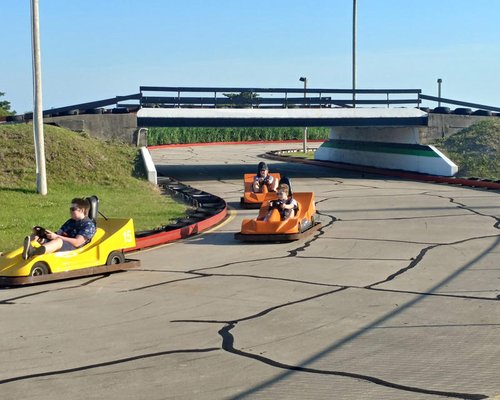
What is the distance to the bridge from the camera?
1107 inches

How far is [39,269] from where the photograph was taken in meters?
10.5

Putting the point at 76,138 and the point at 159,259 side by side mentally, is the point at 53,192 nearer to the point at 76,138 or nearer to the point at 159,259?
the point at 76,138

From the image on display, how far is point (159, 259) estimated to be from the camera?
12.5 m

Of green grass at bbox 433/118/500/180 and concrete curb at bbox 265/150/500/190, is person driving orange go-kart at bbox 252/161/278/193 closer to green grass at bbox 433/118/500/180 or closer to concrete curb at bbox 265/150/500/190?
concrete curb at bbox 265/150/500/190

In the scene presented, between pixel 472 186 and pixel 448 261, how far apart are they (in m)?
14.7

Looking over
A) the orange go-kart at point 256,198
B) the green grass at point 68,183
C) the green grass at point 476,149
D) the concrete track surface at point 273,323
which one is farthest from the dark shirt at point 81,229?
the green grass at point 476,149

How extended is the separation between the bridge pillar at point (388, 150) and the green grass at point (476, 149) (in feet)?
1.71

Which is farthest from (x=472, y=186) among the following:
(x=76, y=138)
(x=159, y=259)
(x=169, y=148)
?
(x=169, y=148)

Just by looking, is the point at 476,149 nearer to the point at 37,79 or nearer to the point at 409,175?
the point at 409,175

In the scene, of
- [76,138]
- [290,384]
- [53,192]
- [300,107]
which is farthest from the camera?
[300,107]

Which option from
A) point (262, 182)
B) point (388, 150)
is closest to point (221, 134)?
point (388, 150)

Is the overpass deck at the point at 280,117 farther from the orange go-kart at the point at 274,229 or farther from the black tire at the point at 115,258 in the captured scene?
the black tire at the point at 115,258

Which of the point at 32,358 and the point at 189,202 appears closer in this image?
the point at 32,358

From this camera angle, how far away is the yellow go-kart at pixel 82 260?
10.3 metres
